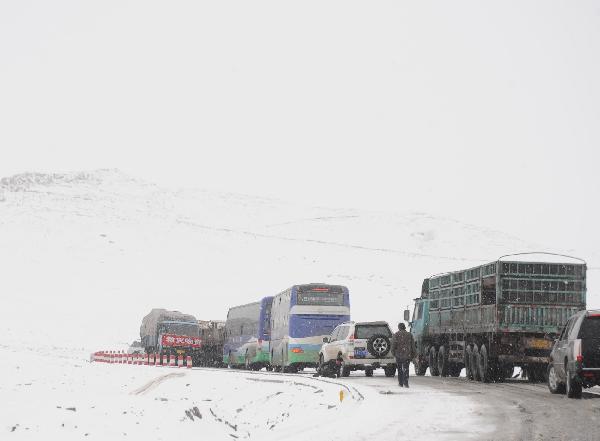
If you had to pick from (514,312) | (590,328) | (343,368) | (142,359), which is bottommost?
(142,359)

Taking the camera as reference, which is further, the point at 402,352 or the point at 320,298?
the point at 320,298

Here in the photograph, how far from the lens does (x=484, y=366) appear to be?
27.2 meters

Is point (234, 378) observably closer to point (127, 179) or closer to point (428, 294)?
point (428, 294)

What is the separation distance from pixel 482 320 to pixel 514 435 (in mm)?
14218

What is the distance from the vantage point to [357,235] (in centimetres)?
15412

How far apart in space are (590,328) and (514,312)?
21.9 feet

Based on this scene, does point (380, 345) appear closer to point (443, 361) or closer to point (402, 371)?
point (443, 361)

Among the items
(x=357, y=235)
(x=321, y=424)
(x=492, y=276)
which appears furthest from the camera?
(x=357, y=235)

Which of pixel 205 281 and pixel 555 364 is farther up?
pixel 205 281

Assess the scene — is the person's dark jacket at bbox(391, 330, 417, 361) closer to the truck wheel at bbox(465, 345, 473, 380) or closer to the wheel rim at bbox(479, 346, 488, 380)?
the wheel rim at bbox(479, 346, 488, 380)

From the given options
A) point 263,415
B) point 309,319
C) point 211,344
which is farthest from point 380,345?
point 211,344

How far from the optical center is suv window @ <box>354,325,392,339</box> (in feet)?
102

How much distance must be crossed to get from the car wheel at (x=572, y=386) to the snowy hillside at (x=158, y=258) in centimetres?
5248

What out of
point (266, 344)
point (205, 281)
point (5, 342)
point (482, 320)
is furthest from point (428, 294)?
point (205, 281)
